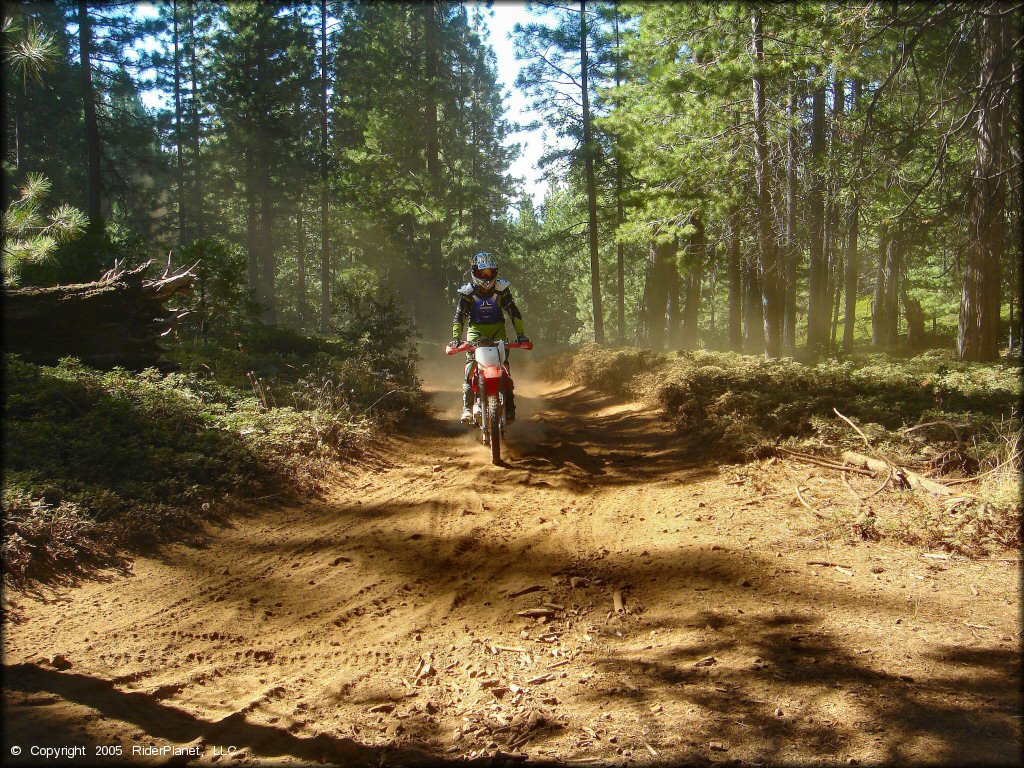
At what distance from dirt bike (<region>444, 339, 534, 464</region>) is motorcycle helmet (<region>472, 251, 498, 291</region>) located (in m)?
0.96

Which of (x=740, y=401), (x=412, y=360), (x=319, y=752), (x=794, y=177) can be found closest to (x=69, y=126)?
(x=412, y=360)

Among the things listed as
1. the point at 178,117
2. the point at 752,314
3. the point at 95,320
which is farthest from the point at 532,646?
the point at 178,117

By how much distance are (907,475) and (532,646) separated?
4220 mm

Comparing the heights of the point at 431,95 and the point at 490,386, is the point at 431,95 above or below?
above

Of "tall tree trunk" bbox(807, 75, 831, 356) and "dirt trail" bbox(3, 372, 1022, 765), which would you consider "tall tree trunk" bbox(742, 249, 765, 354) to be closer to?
"tall tree trunk" bbox(807, 75, 831, 356)

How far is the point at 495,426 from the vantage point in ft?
28.9

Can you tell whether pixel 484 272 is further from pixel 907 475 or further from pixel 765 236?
pixel 765 236

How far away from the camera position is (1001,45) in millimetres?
9648

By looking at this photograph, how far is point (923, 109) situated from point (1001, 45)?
88.3 inches

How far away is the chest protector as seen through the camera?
9.88 m

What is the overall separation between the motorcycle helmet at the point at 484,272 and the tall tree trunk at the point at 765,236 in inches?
313

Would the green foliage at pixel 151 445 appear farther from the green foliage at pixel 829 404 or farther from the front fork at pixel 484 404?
the green foliage at pixel 829 404

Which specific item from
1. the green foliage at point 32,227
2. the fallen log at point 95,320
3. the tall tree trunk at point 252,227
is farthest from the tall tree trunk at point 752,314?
the tall tree trunk at point 252,227

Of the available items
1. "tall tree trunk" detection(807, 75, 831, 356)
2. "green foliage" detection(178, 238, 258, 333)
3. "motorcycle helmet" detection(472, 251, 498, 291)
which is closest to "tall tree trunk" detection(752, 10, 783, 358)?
"tall tree trunk" detection(807, 75, 831, 356)
